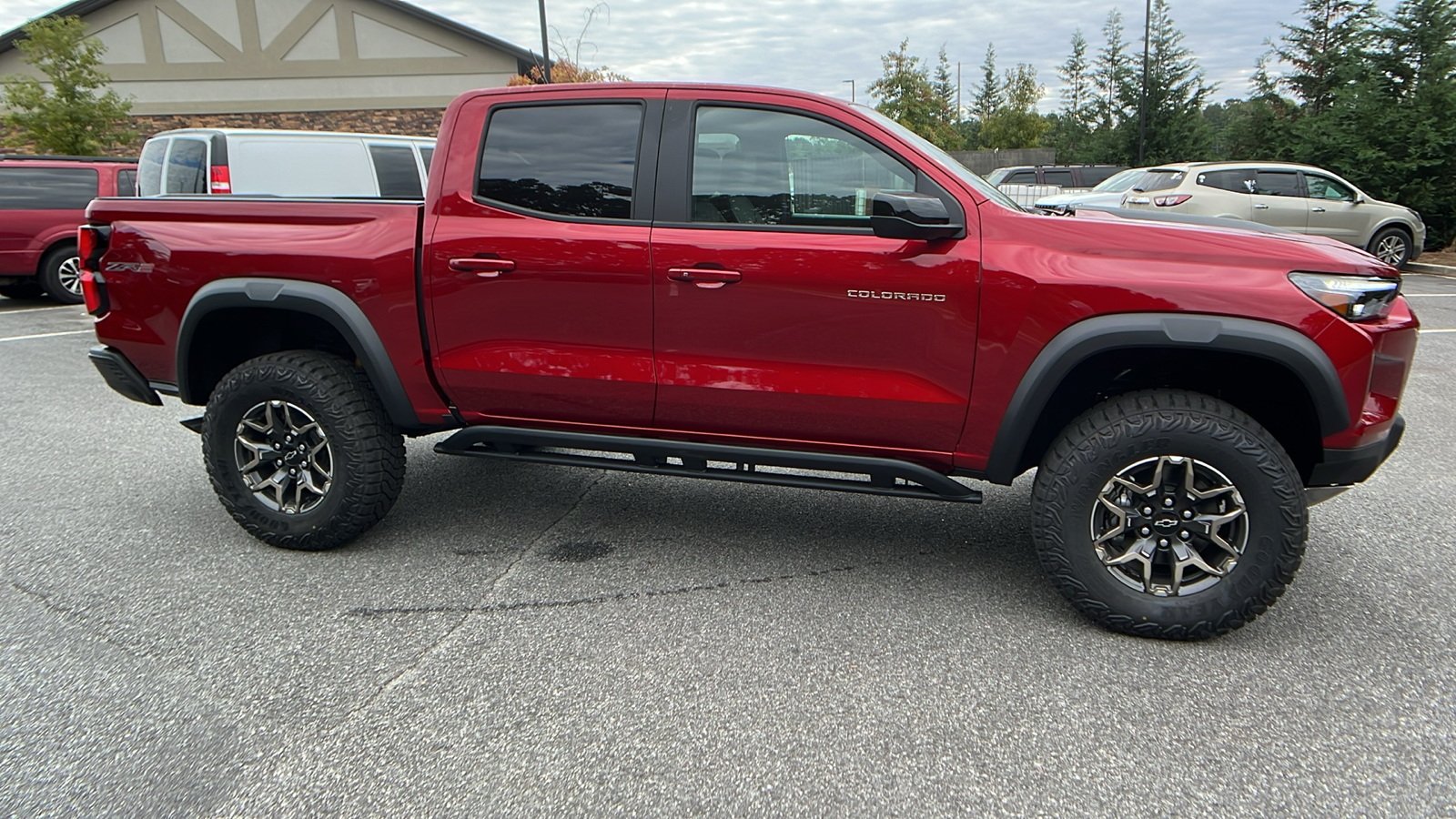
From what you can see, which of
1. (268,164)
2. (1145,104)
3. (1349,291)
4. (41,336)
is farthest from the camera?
(1145,104)

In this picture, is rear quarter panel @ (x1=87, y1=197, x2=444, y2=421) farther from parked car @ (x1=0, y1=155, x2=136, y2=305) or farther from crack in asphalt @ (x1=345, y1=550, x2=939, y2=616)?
parked car @ (x1=0, y1=155, x2=136, y2=305)

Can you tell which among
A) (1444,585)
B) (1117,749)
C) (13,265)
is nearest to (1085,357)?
(1117,749)

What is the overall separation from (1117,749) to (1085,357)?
48.2 inches

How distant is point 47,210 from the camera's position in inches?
442

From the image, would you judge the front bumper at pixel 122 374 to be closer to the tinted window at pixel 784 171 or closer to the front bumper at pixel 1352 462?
the tinted window at pixel 784 171

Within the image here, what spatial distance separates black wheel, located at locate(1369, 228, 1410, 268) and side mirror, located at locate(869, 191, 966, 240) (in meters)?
14.4

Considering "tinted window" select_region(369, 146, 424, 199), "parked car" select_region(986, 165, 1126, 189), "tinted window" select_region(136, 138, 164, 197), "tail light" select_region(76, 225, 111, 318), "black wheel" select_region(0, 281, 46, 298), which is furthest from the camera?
"parked car" select_region(986, 165, 1126, 189)

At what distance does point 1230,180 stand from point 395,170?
11.7 metres

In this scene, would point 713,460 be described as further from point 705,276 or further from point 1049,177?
point 1049,177

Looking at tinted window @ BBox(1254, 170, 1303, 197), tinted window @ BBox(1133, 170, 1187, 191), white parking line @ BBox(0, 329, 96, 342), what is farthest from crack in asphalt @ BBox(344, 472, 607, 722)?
tinted window @ BBox(1254, 170, 1303, 197)

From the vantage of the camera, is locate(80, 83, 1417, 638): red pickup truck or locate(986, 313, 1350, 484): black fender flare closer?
locate(986, 313, 1350, 484): black fender flare

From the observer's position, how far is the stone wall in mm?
27672

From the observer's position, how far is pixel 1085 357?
3086mm

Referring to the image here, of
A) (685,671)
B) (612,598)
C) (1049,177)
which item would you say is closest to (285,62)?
(1049,177)
